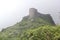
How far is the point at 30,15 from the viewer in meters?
90.0

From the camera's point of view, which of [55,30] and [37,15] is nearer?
[55,30]

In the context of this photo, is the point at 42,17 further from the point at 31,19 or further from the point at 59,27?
the point at 59,27

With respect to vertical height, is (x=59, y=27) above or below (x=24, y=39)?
A: above

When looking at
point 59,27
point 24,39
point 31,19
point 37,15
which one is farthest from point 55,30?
point 37,15

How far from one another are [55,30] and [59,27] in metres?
1.18

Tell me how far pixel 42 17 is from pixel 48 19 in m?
3.66

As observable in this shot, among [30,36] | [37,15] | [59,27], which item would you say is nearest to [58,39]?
[59,27]

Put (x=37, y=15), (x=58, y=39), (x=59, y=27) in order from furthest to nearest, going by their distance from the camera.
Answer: (x=37, y=15), (x=59, y=27), (x=58, y=39)

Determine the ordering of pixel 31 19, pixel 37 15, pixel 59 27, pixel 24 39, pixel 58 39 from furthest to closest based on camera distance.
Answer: pixel 37 15 → pixel 31 19 → pixel 24 39 → pixel 59 27 → pixel 58 39

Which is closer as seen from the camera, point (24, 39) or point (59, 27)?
point (59, 27)

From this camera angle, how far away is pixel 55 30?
41219 millimetres

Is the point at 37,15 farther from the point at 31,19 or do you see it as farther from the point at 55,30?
the point at 55,30

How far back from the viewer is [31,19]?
283ft

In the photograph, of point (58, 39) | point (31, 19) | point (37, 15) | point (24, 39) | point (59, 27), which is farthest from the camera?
point (37, 15)
